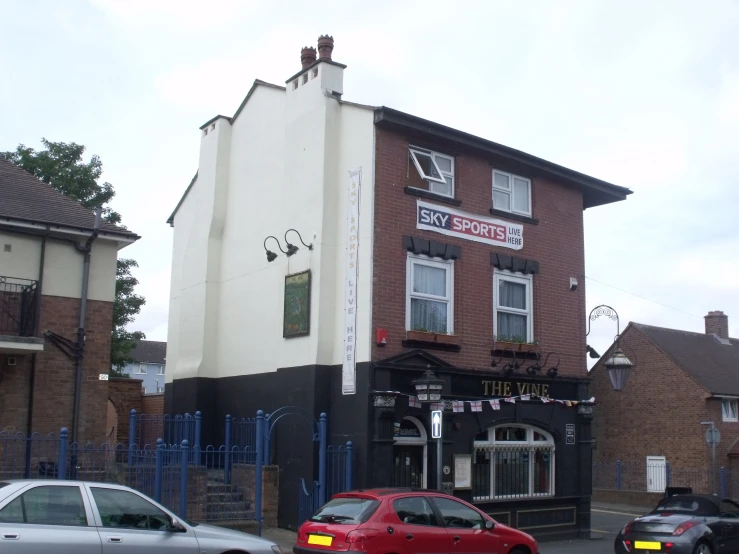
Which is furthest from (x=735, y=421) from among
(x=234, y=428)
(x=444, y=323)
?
(x=234, y=428)

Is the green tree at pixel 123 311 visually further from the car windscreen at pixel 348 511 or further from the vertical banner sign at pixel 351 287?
the car windscreen at pixel 348 511

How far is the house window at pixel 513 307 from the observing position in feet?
63.8

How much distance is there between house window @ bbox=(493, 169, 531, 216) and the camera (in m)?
20.0

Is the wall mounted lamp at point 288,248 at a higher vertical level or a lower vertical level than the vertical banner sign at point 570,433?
higher

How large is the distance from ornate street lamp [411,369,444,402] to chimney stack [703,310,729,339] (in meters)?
26.5

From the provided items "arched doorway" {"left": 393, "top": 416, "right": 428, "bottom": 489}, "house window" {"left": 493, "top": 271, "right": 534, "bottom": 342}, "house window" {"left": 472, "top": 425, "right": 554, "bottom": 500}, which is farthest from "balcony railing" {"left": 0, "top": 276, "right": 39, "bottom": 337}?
"house window" {"left": 493, "top": 271, "right": 534, "bottom": 342}

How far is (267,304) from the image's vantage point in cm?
1941

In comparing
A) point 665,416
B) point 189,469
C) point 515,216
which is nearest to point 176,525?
point 189,469

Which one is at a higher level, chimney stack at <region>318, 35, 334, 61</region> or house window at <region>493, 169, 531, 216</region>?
chimney stack at <region>318, 35, 334, 61</region>

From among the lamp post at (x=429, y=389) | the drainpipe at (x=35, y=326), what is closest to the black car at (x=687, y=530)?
the lamp post at (x=429, y=389)

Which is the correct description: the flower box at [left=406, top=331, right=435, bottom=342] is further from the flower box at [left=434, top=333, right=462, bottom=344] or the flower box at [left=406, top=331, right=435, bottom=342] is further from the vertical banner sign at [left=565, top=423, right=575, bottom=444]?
the vertical banner sign at [left=565, top=423, right=575, bottom=444]

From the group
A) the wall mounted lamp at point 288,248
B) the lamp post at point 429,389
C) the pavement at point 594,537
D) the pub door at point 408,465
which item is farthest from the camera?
the wall mounted lamp at point 288,248

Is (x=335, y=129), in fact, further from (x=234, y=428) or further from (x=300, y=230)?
(x=234, y=428)

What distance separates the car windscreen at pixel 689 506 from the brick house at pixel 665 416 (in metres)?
15.1
